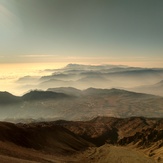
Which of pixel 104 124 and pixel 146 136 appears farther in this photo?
pixel 104 124

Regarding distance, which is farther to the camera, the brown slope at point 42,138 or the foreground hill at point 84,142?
the brown slope at point 42,138

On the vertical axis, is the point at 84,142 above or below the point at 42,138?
below

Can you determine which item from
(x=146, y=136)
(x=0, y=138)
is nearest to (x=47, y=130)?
(x=0, y=138)

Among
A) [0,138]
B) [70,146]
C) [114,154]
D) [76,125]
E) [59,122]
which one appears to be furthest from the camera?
[59,122]

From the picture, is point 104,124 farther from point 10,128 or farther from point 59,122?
point 10,128

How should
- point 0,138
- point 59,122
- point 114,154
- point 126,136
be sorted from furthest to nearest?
point 59,122, point 126,136, point 114,154, point 0,138

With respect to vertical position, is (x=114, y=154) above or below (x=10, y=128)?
below

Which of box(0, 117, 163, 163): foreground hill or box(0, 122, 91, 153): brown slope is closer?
box(0, 117, 163, 163): foreground hill

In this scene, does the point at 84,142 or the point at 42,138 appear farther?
the point at 84,142
